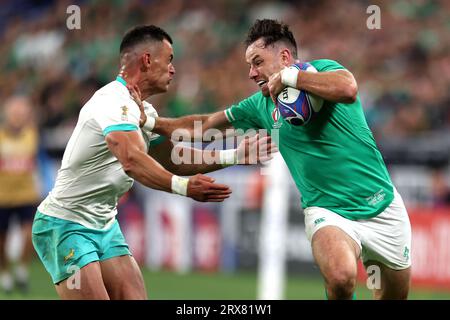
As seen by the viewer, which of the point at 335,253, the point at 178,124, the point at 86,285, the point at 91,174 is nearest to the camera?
the point at 86,285

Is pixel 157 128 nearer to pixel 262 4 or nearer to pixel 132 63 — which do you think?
pixel 132 63

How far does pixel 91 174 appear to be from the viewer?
6.75 meters

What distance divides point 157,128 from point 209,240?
25.7 ft

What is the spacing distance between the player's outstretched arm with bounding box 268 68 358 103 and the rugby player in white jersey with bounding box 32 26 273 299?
0.56 meters

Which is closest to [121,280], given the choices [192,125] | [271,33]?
[192,125]

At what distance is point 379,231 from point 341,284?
771 millimetres

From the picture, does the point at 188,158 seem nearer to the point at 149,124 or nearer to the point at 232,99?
the point at 149,124

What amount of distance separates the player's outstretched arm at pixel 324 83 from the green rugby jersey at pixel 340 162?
0.26 metres

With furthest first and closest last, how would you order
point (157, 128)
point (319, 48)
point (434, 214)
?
point (319, 48) < point (434, 214) < point (157, 128)

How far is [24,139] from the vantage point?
14.4 meters

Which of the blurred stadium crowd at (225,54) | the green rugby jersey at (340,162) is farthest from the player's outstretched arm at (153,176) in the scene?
the blurred stadium crowd at (225,54)

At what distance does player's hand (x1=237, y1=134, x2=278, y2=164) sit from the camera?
23.2 ft

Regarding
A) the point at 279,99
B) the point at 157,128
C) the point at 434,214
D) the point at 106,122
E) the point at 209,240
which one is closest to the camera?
the point at 106,122

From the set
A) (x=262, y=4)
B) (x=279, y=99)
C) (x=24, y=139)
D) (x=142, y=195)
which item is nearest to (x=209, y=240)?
(x=142, y=195)
